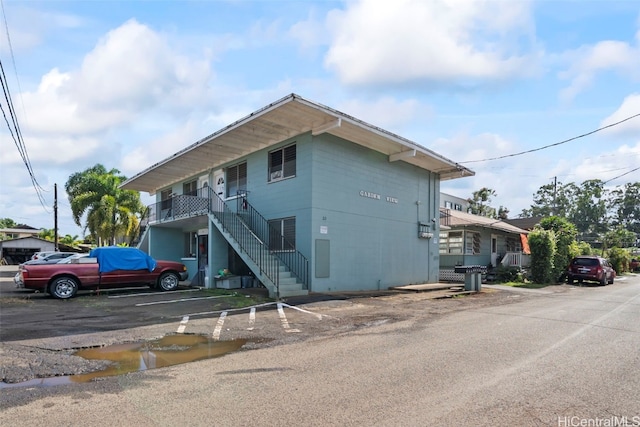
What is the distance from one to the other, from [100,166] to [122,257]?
82.1 ft

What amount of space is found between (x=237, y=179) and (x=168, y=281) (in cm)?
568

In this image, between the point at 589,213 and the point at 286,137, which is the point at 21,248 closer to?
the point at 286,137

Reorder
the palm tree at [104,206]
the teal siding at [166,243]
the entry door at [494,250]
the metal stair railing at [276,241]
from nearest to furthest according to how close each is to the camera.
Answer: the metal stair railing at [276,241] < the teal siding at [166,243] < the entry door at [494,250] < the palm tree at [104,206]

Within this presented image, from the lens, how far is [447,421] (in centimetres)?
407

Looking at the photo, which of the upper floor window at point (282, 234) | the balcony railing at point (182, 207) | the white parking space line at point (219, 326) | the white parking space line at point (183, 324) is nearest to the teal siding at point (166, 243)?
the balcony railing at point (182, 207)

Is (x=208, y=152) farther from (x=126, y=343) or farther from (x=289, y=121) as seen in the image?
(x=126, y=343)

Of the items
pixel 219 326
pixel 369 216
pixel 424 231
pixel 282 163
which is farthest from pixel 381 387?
pixel 424 231

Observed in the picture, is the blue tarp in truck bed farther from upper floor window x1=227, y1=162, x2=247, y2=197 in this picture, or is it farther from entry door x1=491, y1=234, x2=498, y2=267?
entry door x1=491, y1=234, x2=498, y2=267

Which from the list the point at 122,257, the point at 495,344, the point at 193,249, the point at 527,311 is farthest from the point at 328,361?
the point at 193,249

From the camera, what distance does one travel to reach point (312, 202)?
15391mm

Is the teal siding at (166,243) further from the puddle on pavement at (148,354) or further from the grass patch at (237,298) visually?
the puddle on pavement at (148,354)

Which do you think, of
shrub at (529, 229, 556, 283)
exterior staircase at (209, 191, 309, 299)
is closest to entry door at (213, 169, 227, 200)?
exterior staircase at (209, 191, 309, 299)

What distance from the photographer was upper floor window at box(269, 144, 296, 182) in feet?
54.9

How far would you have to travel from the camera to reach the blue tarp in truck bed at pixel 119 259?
1503cm
